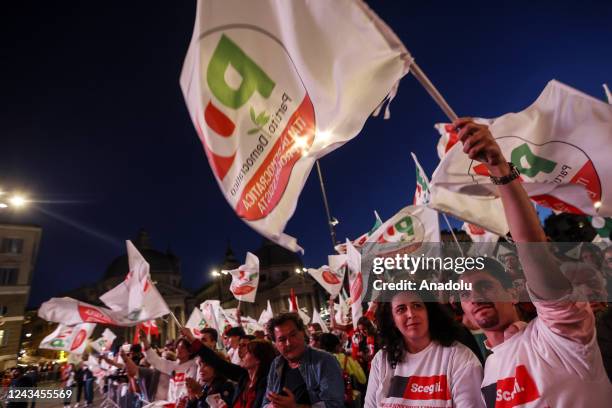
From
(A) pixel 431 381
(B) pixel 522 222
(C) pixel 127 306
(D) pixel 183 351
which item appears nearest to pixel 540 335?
(B) pixel 522 222

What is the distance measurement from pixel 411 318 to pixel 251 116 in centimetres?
216

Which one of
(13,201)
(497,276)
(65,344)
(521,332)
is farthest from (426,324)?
(65,344)

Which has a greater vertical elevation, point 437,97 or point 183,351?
point 437,97

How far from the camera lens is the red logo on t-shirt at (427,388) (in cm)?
244

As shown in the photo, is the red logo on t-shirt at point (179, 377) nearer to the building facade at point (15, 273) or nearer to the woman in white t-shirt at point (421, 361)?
the woman in white t-shirt at point (421, 361)

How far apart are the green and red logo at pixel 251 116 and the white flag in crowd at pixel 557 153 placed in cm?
250

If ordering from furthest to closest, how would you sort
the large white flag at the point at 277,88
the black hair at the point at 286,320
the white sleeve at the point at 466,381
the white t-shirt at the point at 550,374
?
the black hair at the point at 286,320 < the large white flag at the point at 277,88 < the white sleeve at the point at 466,381 < the white t-shirt at the point at 550,374

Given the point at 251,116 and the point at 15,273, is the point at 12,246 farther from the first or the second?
the point at 251,116

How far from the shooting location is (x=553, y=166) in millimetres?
4816

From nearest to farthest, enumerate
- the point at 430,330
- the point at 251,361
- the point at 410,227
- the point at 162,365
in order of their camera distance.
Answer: the point at 430,330 → the point at 251,361 → the point at 162,365 → the point at 410,227

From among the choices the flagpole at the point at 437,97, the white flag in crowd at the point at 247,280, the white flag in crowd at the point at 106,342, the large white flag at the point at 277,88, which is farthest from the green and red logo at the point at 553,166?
the white flag in crowd at the point at 106,342

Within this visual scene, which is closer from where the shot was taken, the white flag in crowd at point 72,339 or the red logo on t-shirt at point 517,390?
the red logo on t-shirt at point 517,390

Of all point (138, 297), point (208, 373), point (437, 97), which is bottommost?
point (208, 373)

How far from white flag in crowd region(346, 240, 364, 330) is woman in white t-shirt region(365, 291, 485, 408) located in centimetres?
382
